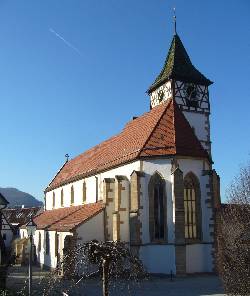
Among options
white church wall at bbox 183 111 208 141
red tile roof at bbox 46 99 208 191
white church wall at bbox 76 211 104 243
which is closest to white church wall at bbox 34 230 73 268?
white church wall at bbox 76 211 104 243

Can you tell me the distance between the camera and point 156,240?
2464cm

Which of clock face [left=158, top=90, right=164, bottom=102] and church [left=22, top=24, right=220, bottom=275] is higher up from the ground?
clock face [left=158, top=90, right=164, bottom=102]

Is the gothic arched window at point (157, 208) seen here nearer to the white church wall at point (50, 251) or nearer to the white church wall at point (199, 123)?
the white church wall at point (50, 251)

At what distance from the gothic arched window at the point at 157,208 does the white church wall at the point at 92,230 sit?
13.0ft

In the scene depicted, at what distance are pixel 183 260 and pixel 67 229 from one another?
806 centimetres

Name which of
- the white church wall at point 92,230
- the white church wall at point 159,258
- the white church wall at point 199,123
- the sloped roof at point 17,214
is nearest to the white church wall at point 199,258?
the white church wall at point 159,258

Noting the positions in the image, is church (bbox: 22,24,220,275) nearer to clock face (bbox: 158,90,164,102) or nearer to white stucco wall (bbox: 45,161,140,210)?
white stucco wall (bbox: 45,161,140,210)

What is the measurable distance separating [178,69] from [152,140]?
45.9ft

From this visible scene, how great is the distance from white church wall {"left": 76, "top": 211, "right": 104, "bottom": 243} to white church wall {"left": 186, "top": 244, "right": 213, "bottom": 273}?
242 inches

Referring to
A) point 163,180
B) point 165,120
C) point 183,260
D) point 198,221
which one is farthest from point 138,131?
point 183,260

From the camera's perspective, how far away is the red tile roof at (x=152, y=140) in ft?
84.7

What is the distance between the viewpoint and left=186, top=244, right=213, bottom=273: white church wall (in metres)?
24.3

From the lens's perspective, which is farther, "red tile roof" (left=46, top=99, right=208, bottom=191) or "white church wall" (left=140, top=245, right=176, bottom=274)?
"red tile roof" (left=46, top=99, right=208, bottom=191)

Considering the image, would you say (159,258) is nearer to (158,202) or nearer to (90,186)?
(158,202)
